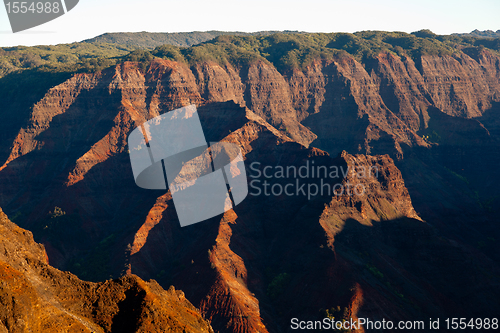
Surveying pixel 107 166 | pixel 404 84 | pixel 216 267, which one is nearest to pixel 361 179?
pixel 216 267

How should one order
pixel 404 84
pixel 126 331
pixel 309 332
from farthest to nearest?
1. pixel 404 84
2. pixel 309 332
3. pixel 126 331

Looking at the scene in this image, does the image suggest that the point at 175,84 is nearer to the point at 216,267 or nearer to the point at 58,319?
the point at 216,267
